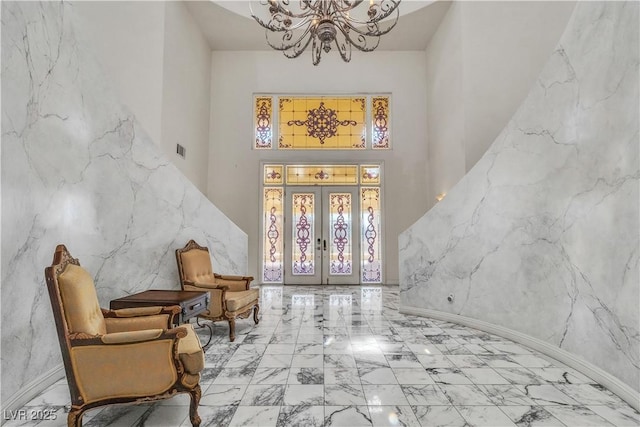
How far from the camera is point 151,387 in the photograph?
2141 millimetres

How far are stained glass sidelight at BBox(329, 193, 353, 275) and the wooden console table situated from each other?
5090mm

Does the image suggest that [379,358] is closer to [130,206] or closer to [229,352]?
[229,352]

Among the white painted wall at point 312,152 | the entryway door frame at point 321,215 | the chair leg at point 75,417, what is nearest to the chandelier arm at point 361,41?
the white painted wall at point 312,152

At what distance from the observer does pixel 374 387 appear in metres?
2.76

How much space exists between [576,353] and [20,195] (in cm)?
481

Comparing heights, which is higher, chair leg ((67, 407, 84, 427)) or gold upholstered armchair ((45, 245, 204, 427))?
gold upholstered armchair ((45, 245, 204, 427))

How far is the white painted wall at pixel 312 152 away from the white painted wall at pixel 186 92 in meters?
0.46

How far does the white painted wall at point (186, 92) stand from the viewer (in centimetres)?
627

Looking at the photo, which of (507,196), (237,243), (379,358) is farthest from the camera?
(237,243)

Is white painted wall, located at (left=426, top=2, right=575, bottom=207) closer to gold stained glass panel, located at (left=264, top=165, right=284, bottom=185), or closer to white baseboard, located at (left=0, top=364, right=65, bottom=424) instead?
gold stained glass panel, located at (left=264, top=165, right=284, bottom=185)

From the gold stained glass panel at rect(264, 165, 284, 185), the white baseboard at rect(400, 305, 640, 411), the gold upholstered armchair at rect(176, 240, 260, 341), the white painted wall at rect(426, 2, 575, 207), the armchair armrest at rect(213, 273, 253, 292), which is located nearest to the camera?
Result: the white baseboard at rect(400, 305, 640, 411)

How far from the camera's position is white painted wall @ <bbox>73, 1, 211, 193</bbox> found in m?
5.51

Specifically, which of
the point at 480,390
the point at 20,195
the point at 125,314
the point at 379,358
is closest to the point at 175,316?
the point at 125,314

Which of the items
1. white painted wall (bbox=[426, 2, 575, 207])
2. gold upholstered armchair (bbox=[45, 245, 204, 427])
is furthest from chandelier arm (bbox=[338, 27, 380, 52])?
gold upholstered armchair (bbox=[45, 245, 204, 427])
